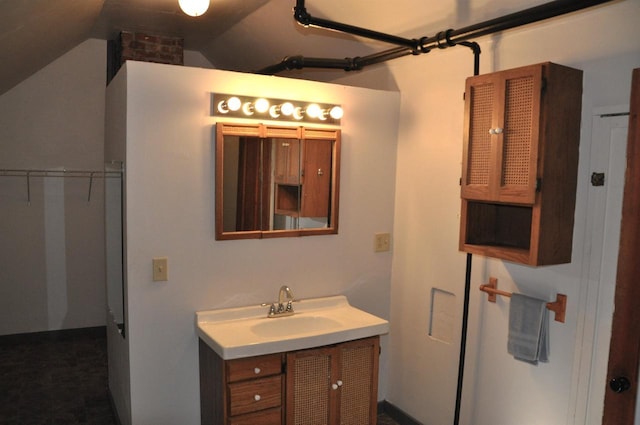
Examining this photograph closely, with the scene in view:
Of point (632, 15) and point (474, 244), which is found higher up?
point (632, 15)

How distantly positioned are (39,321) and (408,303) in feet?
11.3

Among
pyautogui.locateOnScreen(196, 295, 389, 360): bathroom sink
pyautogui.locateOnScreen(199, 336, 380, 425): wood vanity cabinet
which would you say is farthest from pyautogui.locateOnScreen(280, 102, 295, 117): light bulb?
pyautogui.locateOnScreen(199, 336, 380, 425): wood vanity cabinet

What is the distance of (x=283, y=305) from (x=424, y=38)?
1652 millimetres

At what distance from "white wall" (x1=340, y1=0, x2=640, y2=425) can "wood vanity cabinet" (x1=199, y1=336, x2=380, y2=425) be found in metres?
0.48

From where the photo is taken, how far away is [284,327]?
288cm

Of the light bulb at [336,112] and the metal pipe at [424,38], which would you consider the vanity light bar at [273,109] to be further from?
the metal pipe at [424,38]

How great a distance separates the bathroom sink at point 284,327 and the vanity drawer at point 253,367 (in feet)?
0.18

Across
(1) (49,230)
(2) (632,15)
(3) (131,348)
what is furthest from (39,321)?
(2) (632,15)

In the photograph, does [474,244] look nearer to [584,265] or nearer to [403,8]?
Result: [584,265]

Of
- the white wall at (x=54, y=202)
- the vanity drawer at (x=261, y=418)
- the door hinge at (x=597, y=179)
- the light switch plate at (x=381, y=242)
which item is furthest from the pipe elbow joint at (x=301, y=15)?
the white wall at (x=54, y=202)

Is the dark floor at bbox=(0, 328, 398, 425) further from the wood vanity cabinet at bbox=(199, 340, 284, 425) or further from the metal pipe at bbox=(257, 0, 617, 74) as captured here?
the metal pipe at bbox=(257, 0, 617, 74)

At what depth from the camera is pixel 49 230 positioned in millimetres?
4590

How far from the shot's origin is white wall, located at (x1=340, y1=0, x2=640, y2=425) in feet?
7.01

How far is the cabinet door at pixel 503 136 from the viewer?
2088mm
